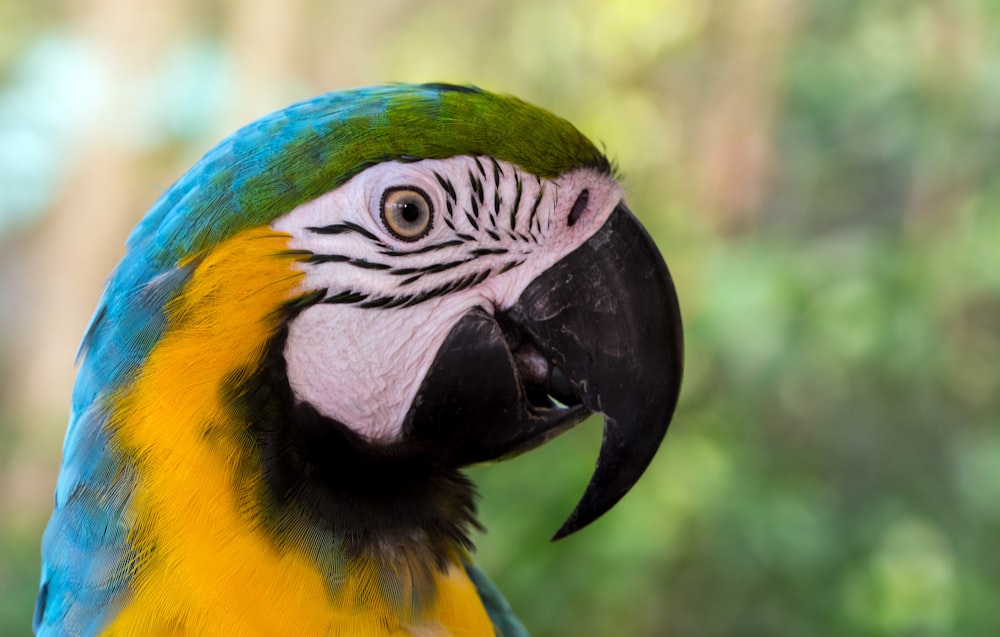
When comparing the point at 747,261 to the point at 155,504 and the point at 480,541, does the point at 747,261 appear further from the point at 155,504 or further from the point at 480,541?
the point at 155,504

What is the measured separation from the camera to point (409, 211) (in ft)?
3.16

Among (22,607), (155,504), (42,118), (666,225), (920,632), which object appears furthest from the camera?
(42,118)

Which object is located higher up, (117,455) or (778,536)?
(117,455)

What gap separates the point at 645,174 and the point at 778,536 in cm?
119

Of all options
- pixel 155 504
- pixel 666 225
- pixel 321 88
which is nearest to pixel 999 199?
pixel 666 225

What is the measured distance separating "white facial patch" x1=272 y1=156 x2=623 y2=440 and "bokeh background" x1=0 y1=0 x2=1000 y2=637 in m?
0.95

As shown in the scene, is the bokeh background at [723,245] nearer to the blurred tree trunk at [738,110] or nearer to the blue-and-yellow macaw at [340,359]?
the blurred tree trunk at [738,110]

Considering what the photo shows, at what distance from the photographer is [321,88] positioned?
15.1 feet

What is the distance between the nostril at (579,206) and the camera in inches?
39.8

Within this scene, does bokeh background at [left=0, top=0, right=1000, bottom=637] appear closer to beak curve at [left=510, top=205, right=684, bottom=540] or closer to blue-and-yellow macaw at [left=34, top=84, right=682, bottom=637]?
blue-and-yellow macaw at [left=34, top=84, right=682, bottom=637]

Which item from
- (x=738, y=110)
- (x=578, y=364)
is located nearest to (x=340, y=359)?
(x=578, y=364)

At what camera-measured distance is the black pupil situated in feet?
3.14

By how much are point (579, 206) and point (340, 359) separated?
0.33 metres

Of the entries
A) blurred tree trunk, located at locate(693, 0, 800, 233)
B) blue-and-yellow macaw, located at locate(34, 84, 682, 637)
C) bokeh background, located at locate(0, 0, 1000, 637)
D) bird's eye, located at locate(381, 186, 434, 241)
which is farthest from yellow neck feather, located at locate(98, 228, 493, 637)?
blurred tree trunk, located at locate(693, 0, 800, 233)
